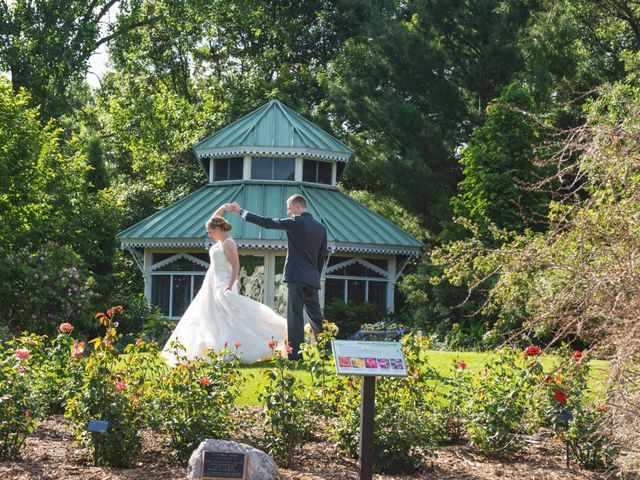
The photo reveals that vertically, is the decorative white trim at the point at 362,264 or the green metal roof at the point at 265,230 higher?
the green metal roof at the point at 265,230

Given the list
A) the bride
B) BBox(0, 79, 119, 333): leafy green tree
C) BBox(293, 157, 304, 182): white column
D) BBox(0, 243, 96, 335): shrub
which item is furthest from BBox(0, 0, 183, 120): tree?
the bride

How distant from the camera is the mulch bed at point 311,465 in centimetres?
644

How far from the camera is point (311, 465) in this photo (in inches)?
272

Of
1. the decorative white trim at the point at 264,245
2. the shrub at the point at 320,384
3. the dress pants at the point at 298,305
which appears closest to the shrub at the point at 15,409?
the shrub at the point at 320,384

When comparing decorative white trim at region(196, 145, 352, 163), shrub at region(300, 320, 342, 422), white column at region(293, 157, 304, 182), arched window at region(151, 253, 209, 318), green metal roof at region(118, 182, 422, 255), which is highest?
decorative white trim at region(196, 145, 352, 163)

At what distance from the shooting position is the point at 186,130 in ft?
114

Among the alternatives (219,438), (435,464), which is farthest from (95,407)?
(435,464)

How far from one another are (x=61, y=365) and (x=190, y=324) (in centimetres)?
434

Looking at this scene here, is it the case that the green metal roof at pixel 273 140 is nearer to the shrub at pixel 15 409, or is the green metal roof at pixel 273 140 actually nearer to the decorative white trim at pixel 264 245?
the decorative white trim at pixel 264 245

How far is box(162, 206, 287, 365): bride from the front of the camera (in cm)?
1210

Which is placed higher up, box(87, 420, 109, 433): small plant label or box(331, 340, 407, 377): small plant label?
box(331, 340, 407, 377): small plant label

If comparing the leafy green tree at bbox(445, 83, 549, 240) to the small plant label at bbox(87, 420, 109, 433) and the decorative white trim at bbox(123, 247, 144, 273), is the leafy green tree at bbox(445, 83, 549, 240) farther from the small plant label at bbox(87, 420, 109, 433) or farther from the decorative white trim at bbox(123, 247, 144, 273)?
the small plant label at bbox(87, 420, 109, 433)

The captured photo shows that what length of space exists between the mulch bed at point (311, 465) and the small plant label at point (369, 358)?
37.8 inches

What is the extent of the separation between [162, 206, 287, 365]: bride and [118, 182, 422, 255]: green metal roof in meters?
9.17
